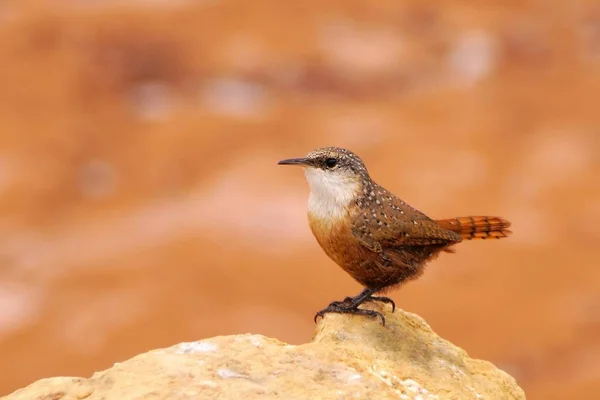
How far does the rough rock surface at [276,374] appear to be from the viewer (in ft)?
14.1

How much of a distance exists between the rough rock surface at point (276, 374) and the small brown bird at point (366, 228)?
1.56ft

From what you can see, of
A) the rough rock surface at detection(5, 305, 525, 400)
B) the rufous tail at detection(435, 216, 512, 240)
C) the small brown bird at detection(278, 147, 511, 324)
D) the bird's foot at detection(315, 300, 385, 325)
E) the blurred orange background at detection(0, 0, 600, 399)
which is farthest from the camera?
the blurred orange background at detection(0, 0, 600, 399)

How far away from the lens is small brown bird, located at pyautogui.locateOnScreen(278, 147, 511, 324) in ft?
17.8

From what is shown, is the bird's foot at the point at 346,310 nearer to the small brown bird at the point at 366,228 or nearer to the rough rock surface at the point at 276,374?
the small brown bird at the point at 366,228

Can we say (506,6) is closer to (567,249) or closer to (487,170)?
(487,170)

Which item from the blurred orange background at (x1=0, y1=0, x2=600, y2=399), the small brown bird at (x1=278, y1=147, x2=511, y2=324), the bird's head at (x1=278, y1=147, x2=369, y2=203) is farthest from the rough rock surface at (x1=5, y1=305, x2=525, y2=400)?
the blurred orange background at (x1=0, y1=0, x2=600, y2=399)

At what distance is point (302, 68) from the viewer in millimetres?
16719

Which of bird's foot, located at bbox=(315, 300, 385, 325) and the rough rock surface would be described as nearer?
the rough rock surface

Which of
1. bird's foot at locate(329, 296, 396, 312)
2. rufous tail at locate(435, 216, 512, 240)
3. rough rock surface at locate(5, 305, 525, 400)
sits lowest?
rough rock surface at locate(5, 305, 525, 400)

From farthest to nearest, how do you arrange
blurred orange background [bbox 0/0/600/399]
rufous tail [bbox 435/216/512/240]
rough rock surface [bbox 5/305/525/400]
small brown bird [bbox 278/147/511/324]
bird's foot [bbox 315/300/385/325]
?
1. blurred orange background [bbox 0/0/600/399]
2. rufous tail [bbox 435/216/512/240]
3. small brown bird [bbox 278/147/511/324]
4. bird's foot [bbox 315/300/385/325]
5. rough rock surface [bbox 5/305/525/400]

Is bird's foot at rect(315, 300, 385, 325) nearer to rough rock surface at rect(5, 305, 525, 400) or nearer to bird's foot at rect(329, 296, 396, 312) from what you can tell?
bird's foot at rect(329, 296, 396, 312)

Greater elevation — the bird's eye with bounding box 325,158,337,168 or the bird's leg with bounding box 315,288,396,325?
the bird's eye with bounding box 325,158,337,168

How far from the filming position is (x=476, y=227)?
578 cm

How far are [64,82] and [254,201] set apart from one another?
471 cm
